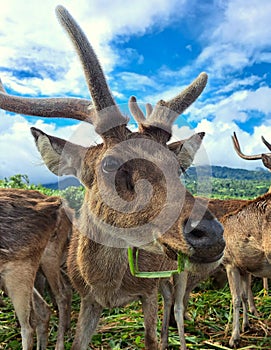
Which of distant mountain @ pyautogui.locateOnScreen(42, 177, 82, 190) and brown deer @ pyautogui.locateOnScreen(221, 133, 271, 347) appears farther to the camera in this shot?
brown deer @ pyautogui.locateOnScreen(221, 133, 271, 347)

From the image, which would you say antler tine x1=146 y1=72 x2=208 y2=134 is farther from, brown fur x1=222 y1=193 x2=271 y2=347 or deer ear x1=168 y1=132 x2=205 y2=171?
brown fur x1=222 y1=193 x2=271 y2=347

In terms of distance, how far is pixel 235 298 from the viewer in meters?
6.82

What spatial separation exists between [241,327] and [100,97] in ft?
15.8

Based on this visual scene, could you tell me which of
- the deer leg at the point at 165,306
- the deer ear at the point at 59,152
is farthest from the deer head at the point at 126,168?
the deer leg at the point at 165,306

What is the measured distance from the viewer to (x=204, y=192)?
13.1 feet

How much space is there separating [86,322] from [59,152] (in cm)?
179

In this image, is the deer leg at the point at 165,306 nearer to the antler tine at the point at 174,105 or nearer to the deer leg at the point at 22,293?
the deer leg at the point at 22,293

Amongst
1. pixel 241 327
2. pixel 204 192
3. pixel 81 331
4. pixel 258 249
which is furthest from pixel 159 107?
pixel 241 327

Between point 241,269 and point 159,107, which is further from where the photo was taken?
point 241,269

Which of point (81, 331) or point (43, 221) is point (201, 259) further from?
point (43, 221)

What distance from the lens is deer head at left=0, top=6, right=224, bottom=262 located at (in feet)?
9.86

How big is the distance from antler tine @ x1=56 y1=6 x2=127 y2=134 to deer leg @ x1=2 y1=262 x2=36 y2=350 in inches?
90.8

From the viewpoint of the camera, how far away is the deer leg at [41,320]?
5.50 m

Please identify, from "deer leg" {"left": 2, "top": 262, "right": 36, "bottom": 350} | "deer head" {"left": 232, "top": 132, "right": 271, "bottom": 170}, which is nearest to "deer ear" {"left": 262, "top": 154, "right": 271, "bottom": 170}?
"deer head" {"left": 232, "top": 132, "right": 271, "bottom": 170}
